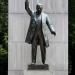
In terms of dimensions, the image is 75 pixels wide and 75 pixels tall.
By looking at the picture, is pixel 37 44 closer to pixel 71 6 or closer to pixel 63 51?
pixel 63 51

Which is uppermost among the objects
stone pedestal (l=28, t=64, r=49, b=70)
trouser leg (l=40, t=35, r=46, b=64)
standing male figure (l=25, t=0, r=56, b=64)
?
standing male figure (l=25, t=0, r=56, b=64)

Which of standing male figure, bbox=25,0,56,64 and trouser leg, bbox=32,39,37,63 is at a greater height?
standing male figure, bbox=25,0,56,64

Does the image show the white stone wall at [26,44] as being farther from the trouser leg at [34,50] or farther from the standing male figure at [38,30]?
the standing male figure at [38,30]

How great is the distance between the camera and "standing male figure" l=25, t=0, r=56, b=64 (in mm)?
18266

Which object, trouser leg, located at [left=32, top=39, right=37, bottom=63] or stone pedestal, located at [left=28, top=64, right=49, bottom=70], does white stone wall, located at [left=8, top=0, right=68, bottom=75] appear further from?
stone pedestal, located at [left=28, top=64, right=49, bottom=70]

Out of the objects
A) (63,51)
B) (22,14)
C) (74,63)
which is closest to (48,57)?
(63,51)

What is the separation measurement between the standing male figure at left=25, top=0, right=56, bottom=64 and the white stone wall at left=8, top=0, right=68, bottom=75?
1717mm

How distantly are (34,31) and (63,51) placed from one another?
2.38 metres

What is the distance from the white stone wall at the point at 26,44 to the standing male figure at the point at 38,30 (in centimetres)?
172

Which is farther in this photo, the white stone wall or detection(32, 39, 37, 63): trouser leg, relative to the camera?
the white stone wall

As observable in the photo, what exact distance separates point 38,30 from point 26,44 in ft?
6.62

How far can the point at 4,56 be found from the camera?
29047mm

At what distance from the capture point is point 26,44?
20.1 meters

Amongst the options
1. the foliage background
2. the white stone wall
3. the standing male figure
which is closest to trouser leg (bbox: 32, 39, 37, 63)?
the standing male figure
